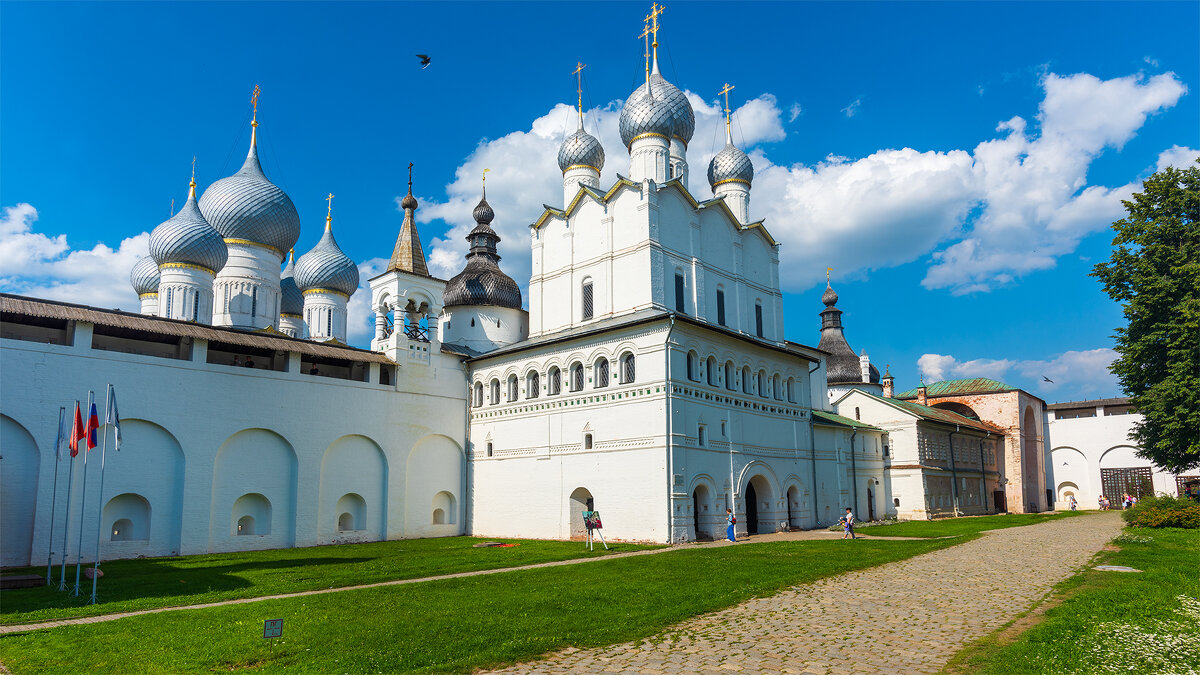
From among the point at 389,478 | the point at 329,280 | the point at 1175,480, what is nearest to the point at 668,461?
the point at 389,478

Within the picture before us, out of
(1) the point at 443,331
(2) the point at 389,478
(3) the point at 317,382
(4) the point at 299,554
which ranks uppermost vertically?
(1) the point at 443,331

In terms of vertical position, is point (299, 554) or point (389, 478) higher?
point (389, 478)

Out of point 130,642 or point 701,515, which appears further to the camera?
point 701,515

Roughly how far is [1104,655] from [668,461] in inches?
601

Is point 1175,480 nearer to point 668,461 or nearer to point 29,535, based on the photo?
point 668,461

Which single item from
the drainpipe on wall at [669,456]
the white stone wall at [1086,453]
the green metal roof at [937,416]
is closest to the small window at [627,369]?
the drainpipe on wall at [669,456]

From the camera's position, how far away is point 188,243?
94.5ft

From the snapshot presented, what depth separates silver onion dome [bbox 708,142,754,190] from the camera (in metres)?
33.5

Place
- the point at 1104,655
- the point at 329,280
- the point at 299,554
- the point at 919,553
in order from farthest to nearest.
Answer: the point at 329,280
the point at 299,554
the point at 919,553
the point at 1104,655

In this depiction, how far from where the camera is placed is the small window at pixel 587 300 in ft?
89.8

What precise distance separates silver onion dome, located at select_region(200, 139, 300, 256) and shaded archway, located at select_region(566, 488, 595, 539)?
56.7 feet

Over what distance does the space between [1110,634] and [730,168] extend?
28.0 meters

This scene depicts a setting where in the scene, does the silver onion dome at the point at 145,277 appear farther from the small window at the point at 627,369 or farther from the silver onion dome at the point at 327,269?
the small window at the point at 627,369

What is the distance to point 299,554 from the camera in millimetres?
20875
